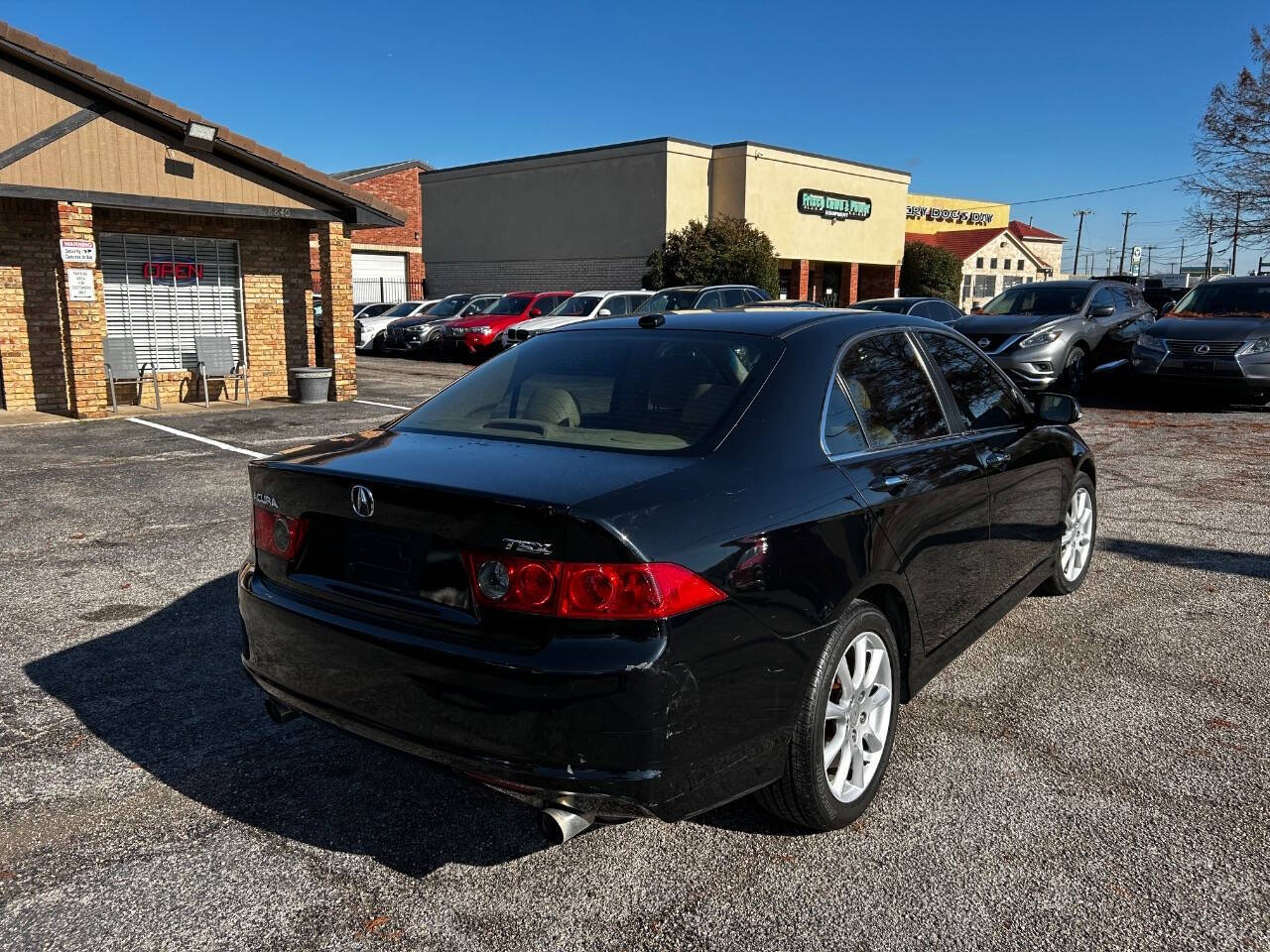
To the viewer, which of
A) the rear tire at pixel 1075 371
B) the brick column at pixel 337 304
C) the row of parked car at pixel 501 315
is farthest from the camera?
the row of parked car at pixel 501 315

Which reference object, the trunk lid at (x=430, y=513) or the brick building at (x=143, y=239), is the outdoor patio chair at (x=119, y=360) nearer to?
the brick building at (x=143, y=239)

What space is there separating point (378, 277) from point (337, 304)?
25.0 metres

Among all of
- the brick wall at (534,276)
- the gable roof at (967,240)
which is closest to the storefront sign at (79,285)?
the brick wall at (534,276)

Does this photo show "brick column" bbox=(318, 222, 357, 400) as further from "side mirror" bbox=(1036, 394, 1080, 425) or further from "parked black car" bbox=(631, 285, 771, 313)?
"side mirror" bbox=(1036, 394, 1080, 425)

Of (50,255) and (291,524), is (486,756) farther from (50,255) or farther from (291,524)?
(50,255)

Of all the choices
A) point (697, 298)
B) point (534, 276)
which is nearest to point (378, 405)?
point (697, 298)

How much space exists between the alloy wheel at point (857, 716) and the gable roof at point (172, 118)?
12966 millimetres

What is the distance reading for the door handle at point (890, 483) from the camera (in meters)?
3.29

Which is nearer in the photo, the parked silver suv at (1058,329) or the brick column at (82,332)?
the brick column at (82,332)

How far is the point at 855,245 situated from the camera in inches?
1495

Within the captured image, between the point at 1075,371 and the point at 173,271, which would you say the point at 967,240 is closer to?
the point at 1075,371

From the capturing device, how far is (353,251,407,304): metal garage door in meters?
38.3

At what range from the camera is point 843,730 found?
3078 millimetres

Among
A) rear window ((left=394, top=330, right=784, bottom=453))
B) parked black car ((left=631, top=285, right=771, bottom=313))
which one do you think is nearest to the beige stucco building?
parked black car ((left=631, top=285, right=771, bottom=313))
